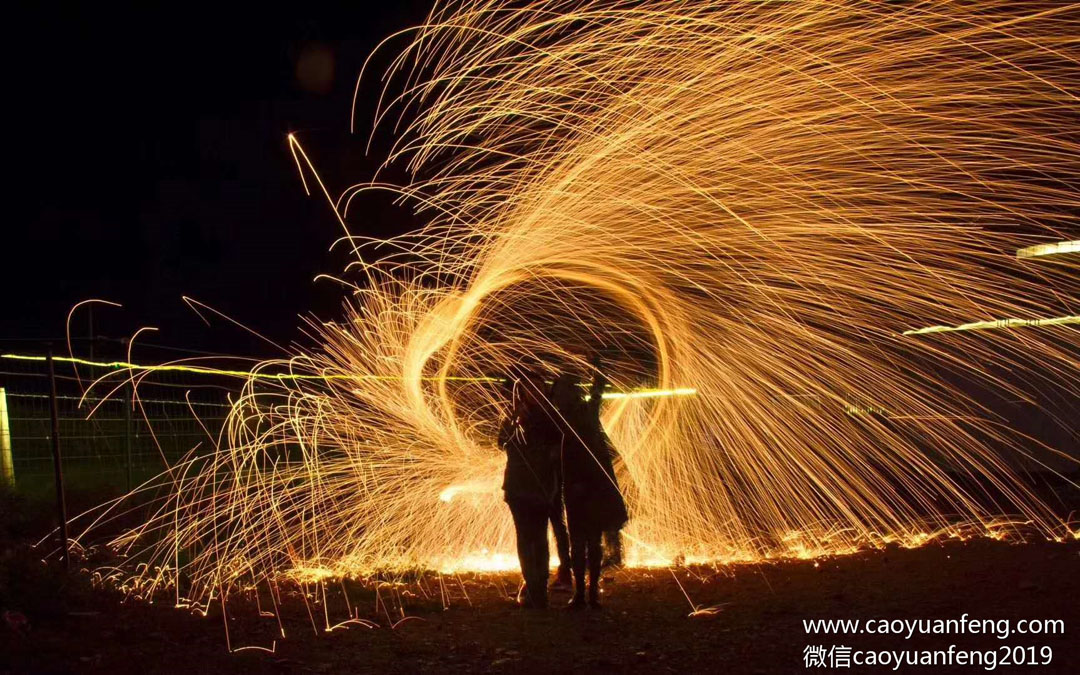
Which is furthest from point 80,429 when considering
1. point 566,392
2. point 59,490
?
point 566,392

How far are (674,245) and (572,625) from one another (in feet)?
10.7

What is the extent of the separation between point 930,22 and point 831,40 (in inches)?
28.0

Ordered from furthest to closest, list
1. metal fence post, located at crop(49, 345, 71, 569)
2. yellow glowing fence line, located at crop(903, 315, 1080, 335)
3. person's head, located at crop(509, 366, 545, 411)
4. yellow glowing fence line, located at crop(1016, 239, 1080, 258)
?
yellow glowing fence line, located at crop(1016, 239, 1080, 258)
yellow glowing fence line, located at crop(903, 315, 1080, 335)
person's head, located at crop(509, 366, 545, 411)
metal fence post, located at crop(49, 345, 71, 569)

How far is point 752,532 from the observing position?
11.0m

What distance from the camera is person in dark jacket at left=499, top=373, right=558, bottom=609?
755cm

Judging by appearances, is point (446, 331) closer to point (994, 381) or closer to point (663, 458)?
point (663, 458)

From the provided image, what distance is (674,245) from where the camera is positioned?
8539mm

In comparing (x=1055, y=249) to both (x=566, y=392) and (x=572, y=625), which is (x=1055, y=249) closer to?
(x=566, y=392)

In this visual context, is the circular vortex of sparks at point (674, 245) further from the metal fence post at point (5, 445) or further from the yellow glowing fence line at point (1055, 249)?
the yellow glowing fence line at point (1055, 249)

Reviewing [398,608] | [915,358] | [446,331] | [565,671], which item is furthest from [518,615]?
[915,358]

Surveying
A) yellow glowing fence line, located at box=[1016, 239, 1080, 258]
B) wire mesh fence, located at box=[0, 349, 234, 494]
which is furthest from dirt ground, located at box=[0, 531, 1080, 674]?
yellow glowing fence line, located at box=[1016, 239, 1080, 258]

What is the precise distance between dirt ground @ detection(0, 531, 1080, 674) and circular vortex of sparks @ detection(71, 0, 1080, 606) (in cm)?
103

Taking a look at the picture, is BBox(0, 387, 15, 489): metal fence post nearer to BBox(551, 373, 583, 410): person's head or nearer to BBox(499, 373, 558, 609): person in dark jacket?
BBox(499, 373, 558, 609): person in dark jacket

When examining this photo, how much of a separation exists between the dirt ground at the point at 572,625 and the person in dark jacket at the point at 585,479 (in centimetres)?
46
